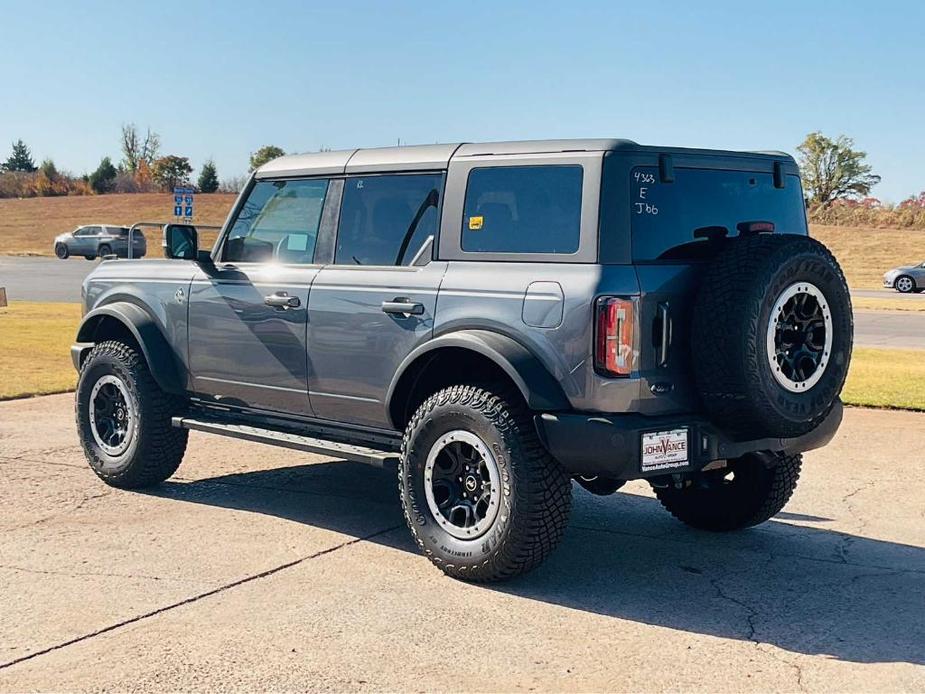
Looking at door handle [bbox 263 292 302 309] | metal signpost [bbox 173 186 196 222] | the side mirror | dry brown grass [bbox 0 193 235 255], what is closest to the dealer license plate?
door handle [bbox 263 292 302 309]

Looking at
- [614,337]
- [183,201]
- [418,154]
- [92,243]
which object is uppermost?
[183,201]

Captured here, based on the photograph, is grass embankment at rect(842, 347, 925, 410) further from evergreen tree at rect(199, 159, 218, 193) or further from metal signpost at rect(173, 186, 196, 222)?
evergreen tree at rect(199, 159, 218, 193)

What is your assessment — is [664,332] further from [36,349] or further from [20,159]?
[20,159]

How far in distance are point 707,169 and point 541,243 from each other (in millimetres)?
924

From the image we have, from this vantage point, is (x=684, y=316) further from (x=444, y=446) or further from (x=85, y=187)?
(x=85, y=187)

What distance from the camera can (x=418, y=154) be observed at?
231 inches

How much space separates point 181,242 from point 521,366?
9.00 ft

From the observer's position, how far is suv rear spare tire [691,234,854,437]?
4793mm

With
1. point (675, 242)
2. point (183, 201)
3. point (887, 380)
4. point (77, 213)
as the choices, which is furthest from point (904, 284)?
point (77, 213)

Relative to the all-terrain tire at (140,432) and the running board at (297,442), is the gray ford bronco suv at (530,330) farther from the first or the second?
the all-terrain tire at (140,432)

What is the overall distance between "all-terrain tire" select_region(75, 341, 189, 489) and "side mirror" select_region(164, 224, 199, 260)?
76cm

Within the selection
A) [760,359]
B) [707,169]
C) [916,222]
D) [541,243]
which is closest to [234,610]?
[541,243]

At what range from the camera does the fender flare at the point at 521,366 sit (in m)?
4.94

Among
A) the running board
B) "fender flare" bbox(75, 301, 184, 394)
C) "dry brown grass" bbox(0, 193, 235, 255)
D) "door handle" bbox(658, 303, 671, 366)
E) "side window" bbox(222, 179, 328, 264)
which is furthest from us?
"dry brown grass" bbox(0, 193, 235, 255)
